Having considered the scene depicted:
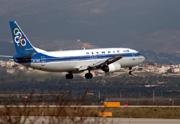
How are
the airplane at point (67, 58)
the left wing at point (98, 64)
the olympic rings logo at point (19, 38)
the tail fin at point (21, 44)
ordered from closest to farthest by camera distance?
1. the airplane at point (67, 58)
2. the tail fin at point (21, 44)
3. the olympic rings logo at point (19, 38)
4. the left wing at point (98, 64)

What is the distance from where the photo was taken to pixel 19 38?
229 feet

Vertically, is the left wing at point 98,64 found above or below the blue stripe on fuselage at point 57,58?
below

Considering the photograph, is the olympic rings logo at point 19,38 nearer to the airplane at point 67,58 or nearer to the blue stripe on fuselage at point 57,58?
the airplane at point 67,58

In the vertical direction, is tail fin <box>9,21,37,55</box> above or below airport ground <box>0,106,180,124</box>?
above

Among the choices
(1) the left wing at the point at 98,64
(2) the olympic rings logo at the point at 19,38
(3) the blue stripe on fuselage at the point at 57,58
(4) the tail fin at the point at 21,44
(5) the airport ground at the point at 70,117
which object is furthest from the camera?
(1) the left wing at the point at 98,64

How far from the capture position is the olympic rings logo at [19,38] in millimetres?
69250

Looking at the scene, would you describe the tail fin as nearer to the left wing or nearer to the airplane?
the airplane

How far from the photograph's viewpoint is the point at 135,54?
261ft

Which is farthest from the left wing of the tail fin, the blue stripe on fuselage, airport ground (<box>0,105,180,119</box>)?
the tail fin

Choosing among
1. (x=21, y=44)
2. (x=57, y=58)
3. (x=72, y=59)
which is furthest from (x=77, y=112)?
(x=72, y=59)

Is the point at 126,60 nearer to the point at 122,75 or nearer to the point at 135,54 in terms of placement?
the point at 135,54

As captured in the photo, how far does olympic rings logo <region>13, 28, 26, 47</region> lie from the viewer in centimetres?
6925

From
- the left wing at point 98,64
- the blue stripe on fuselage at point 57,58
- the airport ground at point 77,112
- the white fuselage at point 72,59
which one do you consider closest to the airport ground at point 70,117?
→ the airport ground at point 77,112

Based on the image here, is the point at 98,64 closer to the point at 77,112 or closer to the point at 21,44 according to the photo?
the point at 21,44
